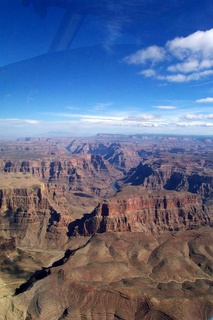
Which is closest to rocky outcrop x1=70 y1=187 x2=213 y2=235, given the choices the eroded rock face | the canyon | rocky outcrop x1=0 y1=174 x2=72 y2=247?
the canyon

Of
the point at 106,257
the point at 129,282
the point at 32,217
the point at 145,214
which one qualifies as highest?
the point at 145,214

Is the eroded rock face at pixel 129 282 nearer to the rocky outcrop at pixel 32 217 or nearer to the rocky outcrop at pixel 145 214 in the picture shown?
the rocky outcrop at pixel 145 214

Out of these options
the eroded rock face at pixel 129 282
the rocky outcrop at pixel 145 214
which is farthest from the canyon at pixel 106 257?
the rocky outcrop at pixel 145 214

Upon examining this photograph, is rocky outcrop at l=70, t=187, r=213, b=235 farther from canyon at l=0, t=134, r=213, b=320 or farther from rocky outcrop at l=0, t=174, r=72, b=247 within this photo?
rocky outcrop at l=0, t=174, r=72, b=247

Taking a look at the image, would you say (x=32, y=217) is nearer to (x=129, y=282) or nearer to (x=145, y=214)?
(x=145, y=214)

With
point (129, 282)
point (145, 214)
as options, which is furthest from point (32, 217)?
point (129, 282)

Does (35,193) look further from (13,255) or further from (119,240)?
(119,240)
